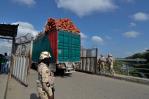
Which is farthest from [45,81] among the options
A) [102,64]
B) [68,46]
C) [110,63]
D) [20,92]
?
[102,64]

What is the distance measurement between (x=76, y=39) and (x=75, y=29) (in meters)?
0.76

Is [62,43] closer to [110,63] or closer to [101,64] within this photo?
[110,63]

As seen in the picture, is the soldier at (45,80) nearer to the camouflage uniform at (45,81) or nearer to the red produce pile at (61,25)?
the camouflage uniform at (45,81)

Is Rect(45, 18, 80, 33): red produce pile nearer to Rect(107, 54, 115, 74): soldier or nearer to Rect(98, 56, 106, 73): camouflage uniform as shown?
Rect(107, 54, 115, 74): soldier

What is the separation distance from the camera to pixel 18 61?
16531 mm

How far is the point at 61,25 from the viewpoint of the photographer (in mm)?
18938

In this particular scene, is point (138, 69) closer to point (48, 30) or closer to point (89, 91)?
point (48, 30)

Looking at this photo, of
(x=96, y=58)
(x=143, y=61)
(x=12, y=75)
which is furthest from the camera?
(x=96, y=58)

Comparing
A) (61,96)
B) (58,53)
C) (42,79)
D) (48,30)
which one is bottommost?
(61,96)

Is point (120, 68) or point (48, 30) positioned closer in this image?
point (48, 30)

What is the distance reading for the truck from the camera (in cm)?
1866

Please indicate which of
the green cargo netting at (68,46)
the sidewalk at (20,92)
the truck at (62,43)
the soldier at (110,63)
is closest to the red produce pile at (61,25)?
the truck at (62,43)

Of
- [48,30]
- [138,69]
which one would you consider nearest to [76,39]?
[48,30]

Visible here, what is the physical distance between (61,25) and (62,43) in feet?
3.85
